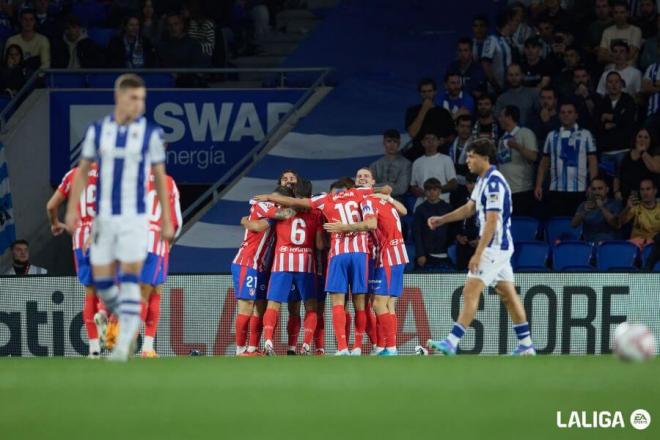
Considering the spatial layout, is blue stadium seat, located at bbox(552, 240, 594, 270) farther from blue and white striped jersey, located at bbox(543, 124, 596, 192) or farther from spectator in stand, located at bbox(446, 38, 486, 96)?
spectator in stand, located at bbox(446, 38, 486, 96)

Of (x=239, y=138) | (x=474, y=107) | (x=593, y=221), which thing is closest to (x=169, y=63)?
A: (x=239, y=138)

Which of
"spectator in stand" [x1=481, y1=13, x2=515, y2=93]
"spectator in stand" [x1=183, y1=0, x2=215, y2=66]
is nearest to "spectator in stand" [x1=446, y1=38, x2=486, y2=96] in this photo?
"spectator in stand" [x1=481, y1=13, x2=515, y2=93]

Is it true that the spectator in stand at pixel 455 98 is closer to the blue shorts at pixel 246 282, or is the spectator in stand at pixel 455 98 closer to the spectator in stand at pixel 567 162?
the spectator in stand at pixel 567 162

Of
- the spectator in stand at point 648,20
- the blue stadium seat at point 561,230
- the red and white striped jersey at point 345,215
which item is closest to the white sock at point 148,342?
the red and white striped jersey at point 345,215

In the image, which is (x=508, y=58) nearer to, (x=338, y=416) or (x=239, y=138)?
(x=239, y=138)

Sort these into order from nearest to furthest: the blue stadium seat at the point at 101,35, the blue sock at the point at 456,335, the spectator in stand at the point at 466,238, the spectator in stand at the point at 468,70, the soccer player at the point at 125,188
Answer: the soccer player at the point at 125,188 → the blue sock at the point at 456,335 → the spectator in stand at the point at 466,238 → the spectator in stand at the point at 468,70 → the blue stadium seat at the point at 101,35

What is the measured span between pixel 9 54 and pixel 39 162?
1632 mm

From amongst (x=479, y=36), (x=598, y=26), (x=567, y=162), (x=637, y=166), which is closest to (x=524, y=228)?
(x=567, y=162)

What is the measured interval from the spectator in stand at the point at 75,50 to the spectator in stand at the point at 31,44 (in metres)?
0.17

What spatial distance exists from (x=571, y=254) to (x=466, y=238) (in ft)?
4.28

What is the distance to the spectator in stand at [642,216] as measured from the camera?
700 inches

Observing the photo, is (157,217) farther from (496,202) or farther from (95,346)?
(496,202)

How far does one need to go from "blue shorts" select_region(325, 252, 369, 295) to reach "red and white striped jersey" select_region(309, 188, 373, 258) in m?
0.08

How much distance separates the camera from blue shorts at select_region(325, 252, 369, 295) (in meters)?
14.9
